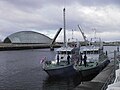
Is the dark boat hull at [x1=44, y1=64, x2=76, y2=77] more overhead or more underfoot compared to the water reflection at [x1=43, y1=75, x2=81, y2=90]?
more overhead

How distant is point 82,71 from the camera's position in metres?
30.6

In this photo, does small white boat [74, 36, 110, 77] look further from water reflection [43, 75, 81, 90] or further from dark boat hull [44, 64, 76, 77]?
water reflection [43, 75, 81, 90]

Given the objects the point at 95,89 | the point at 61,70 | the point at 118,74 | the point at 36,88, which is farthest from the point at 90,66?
the point at 118,74

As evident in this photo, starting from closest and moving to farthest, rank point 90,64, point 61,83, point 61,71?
point 61,83 → point 61,71 → point 90,64

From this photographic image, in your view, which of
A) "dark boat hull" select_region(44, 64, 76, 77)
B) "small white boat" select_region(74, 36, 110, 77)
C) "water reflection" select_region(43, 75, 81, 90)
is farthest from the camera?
"dark boat hull" select_region(44, 64, 76, 77)

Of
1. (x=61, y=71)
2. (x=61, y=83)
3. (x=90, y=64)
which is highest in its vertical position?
(x=90, y=64)

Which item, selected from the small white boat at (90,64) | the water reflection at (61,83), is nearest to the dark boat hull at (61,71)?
the water reflection at (61,83)

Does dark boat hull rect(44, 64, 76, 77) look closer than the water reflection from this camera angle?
No

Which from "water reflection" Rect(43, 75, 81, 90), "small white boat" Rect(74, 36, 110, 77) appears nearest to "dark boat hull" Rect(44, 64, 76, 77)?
"water reflection" Rect(43, 75, 81, 90)

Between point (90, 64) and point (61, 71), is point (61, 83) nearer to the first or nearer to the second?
point (61, 71)

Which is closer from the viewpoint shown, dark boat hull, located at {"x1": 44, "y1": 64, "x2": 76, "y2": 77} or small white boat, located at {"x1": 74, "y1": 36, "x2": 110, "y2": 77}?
small white boat, located at {"x1": 74, "y1": 36, "x2": 110, "y2": 77}

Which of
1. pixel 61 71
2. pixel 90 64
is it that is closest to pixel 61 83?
pixel 61 71

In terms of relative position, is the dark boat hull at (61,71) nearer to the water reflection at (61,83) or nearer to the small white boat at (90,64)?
the water reflection at (61,83)

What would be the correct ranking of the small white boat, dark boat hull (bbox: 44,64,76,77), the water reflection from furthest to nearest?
dark boat hull (bbox: 44,64,76,77) → the small white boat → the water reflection
